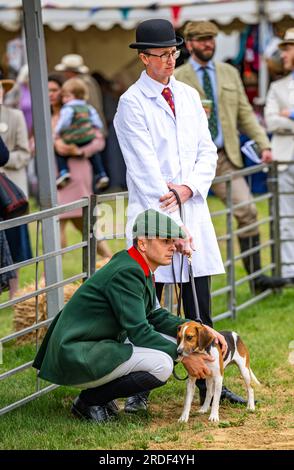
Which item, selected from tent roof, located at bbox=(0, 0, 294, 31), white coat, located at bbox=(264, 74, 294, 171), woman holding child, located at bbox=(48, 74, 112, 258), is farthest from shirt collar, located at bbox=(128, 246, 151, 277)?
tent roof, located at bbox=(0, 0, 294, 31)

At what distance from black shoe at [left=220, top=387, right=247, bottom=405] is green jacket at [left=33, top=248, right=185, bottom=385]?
86cm

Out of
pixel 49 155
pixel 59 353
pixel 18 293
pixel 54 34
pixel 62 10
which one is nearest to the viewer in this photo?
pixel 59 353

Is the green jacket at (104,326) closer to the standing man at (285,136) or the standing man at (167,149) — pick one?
the standing man at (167,149)

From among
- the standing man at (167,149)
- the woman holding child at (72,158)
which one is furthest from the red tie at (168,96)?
the woman holding child at (72,158)

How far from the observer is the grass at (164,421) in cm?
602

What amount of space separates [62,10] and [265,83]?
126 inches

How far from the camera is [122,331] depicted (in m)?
6.30

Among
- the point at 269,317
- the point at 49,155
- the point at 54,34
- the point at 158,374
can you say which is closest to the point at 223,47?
the point at 54,34

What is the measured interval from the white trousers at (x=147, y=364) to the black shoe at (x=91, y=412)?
0.27 meters

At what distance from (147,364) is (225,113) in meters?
4.47

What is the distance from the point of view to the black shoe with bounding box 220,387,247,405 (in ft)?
22.8
